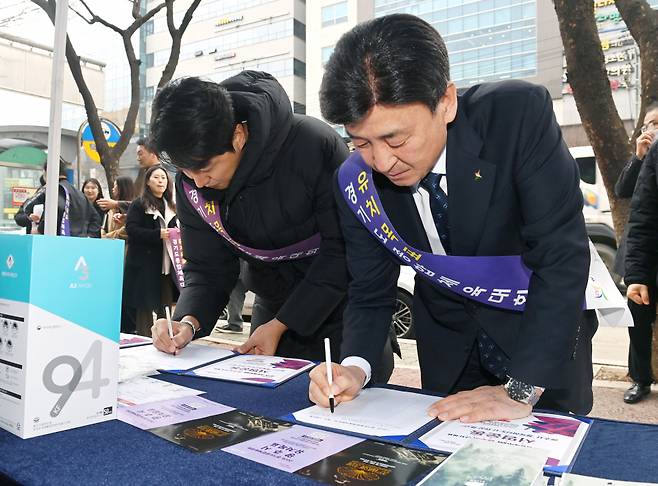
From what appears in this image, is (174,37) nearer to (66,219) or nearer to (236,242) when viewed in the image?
(66,219)

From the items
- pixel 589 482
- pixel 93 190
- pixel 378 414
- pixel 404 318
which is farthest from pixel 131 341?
pixel 93 190

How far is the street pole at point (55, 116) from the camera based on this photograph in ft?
4.57

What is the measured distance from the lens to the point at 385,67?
89cm

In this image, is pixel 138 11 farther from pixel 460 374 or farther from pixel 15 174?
pixel 460 374

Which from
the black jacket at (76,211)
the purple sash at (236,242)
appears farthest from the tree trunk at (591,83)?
the black jacket at (76,211)

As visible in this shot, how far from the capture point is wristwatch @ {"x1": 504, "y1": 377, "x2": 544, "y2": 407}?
0.94 meters

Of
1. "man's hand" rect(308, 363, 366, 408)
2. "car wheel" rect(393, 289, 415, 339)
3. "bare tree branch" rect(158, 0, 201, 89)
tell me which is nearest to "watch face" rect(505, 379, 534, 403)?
"man's hand" rect(308, 363, 366, 408)

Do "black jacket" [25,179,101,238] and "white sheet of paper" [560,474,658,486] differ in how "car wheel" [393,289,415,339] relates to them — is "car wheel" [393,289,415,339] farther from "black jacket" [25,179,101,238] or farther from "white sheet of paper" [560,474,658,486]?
"white sheet of paper" [560,474,658,486]

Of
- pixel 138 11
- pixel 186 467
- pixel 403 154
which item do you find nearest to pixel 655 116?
pixel 403 154

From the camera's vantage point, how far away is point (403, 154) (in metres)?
0.97

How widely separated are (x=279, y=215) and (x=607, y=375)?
2.52 m

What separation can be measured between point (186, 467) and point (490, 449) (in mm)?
363

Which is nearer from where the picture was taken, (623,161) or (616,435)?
(616,435)

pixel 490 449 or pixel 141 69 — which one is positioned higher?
pixel 141 69
